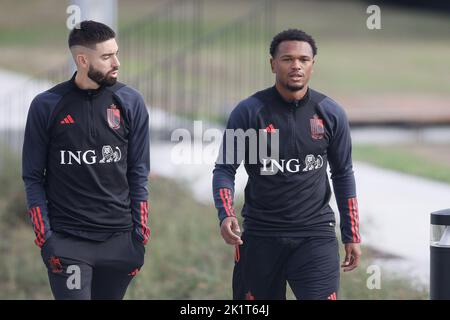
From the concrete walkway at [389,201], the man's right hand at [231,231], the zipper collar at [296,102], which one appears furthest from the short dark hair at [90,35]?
the concrete walkway at [389,201]

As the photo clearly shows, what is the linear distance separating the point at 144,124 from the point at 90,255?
0.73 meters

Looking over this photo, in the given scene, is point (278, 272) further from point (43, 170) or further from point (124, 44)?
point (124, 44)

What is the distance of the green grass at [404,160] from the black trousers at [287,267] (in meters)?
7.05

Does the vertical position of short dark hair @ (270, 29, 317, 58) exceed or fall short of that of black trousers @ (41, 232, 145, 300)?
it exceeds it

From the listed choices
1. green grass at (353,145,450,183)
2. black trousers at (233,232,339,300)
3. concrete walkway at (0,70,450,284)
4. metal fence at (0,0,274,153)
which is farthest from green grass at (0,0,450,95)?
black trousers at (233,232,339,300)

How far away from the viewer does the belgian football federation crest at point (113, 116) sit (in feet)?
20.0

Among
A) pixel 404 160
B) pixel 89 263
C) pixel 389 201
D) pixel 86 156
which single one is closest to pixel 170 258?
pixel 389 201

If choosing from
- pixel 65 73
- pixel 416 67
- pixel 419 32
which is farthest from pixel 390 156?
pixel 419 32

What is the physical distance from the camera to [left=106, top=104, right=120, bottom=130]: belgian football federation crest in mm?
6109

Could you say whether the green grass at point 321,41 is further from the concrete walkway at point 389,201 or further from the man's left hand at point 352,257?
the man's left hand at point 352,257

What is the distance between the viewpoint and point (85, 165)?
605 centimetres

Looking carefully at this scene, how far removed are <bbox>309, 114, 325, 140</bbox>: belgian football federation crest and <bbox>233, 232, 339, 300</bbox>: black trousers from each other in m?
0.53

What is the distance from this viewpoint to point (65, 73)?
16.9 m

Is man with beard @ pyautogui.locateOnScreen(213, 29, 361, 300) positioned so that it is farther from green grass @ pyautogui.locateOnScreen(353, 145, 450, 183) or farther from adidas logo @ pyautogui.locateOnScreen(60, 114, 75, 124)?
green grass @ pyautogui.locateOnScreen(353, 145, 450, 183)
